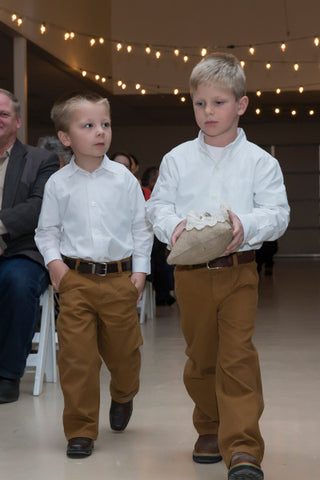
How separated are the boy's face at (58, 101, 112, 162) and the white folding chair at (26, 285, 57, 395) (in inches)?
48.7

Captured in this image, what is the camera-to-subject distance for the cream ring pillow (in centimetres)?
196

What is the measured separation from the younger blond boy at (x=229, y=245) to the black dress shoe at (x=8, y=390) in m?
1.20

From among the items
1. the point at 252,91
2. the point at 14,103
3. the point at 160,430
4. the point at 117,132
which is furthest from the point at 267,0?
the point at 160,430

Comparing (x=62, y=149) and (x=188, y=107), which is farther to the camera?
(x=188, y=107)

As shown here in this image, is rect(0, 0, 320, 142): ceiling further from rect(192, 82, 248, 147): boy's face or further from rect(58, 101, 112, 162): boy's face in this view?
rect(192, 82, 248, 147): boy's face

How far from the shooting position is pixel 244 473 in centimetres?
191

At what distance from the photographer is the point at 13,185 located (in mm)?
3422

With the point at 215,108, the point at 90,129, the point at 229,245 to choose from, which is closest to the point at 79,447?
the point at 229,245

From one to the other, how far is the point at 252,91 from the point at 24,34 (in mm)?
4592

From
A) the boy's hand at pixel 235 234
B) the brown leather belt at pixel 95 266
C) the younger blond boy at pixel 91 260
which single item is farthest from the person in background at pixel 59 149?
the boy's hand at pixel 235 234

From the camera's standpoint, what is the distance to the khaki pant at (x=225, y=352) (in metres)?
2.00

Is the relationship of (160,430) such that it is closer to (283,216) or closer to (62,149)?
(283,216)

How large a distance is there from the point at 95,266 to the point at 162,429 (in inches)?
26.7

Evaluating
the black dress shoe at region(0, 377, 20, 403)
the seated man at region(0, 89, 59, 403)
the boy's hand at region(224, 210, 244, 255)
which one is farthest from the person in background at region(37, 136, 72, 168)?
the boy's hand at region(224, 210, 244, 255)
